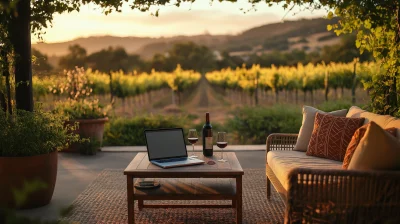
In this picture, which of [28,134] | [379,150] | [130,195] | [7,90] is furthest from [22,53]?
[379,150]

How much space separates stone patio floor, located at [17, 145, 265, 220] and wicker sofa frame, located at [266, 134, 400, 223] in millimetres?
2052

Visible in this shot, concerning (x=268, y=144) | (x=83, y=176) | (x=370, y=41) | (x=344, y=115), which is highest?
(x=370, y=41)

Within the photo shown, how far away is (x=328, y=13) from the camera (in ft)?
12.5

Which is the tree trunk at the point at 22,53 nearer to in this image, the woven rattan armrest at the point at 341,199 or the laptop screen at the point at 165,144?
the laptop screen at the point at 165,144

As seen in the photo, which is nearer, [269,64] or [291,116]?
[291,116]

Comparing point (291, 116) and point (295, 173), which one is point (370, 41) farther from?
point (291, 116)

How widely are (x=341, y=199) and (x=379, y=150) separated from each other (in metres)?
0.33

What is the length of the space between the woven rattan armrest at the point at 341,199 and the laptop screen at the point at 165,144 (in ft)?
4.07

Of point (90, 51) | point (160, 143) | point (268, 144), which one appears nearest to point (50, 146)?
point (160, 143)

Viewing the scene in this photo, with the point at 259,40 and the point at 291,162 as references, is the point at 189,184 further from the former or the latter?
the point at 259,40

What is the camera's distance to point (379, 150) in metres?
2.52

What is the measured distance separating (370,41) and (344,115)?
0.68 m

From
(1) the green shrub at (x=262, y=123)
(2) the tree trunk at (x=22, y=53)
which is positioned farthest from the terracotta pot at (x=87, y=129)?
(1) the green shrub at (x=262, y=123)

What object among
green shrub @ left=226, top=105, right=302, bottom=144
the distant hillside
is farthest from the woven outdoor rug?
the distant hillside
